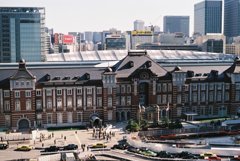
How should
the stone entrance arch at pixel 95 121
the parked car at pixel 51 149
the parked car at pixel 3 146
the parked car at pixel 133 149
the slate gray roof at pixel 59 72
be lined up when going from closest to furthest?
1. the parked car at pixel 133 149
2. the parked car at pixel 51 149
3. the parked car at pixel 3 146
4. the stone entrance arch at pixel 95 121
5. the slate gray roof at pixel 59 72

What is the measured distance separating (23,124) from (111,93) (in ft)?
69.0

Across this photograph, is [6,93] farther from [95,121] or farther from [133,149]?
[133,149]

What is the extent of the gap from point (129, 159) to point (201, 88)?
43920 millimetres

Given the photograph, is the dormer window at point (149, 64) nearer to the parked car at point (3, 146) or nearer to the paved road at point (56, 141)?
the paved road at point (56, 141)

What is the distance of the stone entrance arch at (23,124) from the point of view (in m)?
99.2

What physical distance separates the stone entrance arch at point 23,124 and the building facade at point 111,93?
65 millimetres

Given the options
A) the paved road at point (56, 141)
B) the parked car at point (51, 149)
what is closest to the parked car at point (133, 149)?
the paved road at point (56, 141)

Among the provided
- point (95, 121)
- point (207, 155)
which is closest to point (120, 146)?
point (207, 155)

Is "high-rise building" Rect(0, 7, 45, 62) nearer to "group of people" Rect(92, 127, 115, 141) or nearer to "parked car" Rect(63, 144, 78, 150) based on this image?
"group of people" Rect(92, 127, 115, 141)

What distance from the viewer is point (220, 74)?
114812mm

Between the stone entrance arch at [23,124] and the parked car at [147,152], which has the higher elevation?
the stone entrance arch at [23,124]

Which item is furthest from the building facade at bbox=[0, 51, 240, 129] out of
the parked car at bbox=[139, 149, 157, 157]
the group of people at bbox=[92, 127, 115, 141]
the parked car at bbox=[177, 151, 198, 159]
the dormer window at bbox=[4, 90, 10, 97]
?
the parked car at bbox=[177, 151, 198, 159]

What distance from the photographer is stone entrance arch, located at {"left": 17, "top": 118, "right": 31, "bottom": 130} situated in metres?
99.2

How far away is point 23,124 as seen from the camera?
99.8 meters
